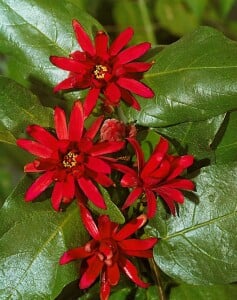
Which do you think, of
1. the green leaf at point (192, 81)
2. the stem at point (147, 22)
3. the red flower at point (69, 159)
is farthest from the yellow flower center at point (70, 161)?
the stem at point (147, 22)

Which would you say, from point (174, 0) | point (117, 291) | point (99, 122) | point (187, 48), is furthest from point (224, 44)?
point (174, 0)

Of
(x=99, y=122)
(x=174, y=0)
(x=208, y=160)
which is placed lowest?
(x=174, y=0)

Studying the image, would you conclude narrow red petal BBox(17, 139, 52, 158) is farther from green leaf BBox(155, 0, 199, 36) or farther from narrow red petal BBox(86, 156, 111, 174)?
green leaf BBox(155, 0, 199, 36)

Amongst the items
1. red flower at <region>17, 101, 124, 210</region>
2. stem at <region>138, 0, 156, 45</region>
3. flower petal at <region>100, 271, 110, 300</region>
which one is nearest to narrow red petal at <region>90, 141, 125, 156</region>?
red flower at <region>17, 101, 124, 210</region>

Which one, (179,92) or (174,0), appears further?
(174,0)

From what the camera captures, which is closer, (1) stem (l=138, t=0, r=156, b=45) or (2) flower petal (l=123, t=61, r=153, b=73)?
(2) flower petal (l=123, t=61, r=153, b=73)

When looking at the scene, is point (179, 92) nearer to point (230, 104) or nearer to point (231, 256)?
point (230, 104)
